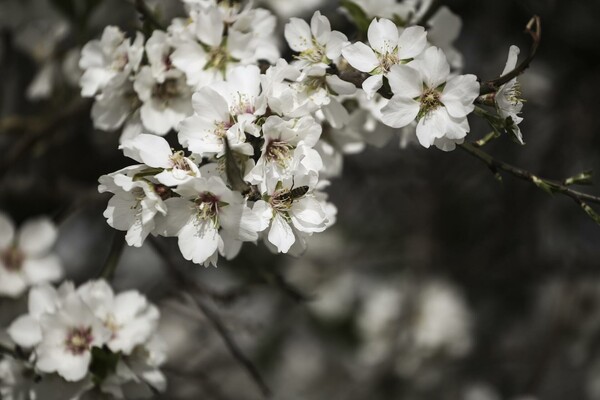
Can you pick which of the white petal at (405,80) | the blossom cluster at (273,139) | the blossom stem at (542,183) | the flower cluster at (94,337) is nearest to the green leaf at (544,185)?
the blossom stem at (542,183)

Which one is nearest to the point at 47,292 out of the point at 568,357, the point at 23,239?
the point at 23,239

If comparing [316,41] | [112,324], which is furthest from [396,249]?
[316,41]

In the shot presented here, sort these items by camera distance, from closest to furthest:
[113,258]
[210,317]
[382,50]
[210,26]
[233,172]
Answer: [233,172] < [382,50] < [210,26] < [113,258] < [210,317]

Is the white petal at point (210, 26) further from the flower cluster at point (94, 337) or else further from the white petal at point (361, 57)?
the flower cluster at point (94, 337)

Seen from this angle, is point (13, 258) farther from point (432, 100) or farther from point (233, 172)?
point (432, 100)

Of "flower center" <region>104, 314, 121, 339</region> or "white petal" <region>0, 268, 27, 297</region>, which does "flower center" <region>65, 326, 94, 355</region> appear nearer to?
"flower center" <region>104, 314, 121, 339</region>

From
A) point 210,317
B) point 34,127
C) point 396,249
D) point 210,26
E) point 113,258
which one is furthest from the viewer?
point 396,249

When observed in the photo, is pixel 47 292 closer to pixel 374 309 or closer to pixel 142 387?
pixel 142 387

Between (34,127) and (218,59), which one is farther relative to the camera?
(34,127)
